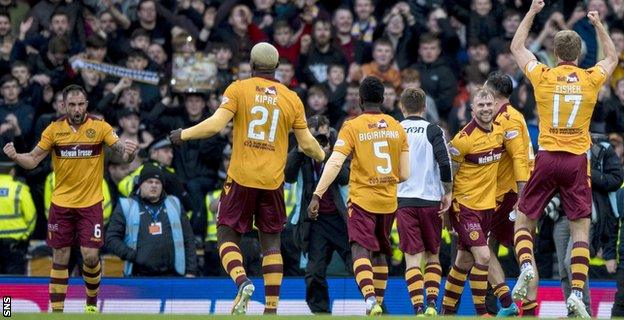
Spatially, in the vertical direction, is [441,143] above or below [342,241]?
above

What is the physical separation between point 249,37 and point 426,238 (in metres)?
8.54

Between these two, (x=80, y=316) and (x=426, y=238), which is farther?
(x=426, y=238)

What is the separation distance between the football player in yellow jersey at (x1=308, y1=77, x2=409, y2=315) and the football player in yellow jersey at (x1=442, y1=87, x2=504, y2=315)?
73 centimetres

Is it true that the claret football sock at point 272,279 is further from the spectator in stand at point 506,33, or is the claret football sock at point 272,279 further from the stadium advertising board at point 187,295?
the spectator in stand at point 506,33

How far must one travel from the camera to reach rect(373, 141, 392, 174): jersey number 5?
58.0 feet

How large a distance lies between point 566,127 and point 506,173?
5.56 feet

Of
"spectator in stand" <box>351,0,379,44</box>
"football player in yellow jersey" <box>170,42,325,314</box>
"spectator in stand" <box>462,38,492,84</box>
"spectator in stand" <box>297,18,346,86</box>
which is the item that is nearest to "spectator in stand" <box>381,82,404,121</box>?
"spectator in stand" <box>297,18,346,86</box>

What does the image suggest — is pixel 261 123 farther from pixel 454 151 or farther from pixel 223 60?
pixel 223 60

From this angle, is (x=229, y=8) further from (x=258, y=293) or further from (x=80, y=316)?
(x=80, y=316)

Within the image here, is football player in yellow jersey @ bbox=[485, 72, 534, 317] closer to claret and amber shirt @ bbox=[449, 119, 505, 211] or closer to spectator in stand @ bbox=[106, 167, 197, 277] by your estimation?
claret and amber shirt @ bbox=[449, 119, 505, 211]

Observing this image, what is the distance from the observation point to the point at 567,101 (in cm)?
1678

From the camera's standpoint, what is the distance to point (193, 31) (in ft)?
85.6

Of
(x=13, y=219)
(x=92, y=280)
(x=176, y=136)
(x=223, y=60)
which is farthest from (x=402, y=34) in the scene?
(x=176, y=136)

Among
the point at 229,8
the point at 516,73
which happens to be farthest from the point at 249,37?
the point at 516,73
